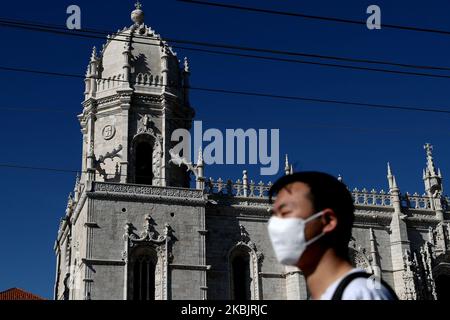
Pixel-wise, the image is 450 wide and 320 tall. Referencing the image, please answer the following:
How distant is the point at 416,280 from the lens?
35.4 metres

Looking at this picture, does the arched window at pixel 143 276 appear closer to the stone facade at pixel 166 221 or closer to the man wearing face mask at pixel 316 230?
the stone facade at pixel 166 221

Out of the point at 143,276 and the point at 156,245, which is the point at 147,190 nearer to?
the point at 156,245

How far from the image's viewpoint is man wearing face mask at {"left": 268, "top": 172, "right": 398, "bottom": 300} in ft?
12.7

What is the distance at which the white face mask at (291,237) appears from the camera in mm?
3865

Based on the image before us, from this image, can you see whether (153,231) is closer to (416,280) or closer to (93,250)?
(93,250)

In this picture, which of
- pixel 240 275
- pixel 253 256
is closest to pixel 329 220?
pixel 253 256

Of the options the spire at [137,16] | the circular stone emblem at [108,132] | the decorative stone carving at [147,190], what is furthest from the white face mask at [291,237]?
the spire at [137,16]

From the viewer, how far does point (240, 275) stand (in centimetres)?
3319

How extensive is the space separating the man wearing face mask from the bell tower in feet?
94.1

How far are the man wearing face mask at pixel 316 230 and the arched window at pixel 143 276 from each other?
89.4 feet

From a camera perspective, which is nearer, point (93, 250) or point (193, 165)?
point (93, 250)

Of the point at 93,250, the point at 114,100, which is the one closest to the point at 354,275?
the point at 93,250
